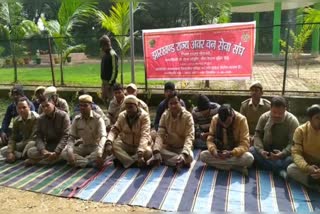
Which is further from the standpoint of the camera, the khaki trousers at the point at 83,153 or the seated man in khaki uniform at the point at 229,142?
the khaki trousers at the point at 83,153

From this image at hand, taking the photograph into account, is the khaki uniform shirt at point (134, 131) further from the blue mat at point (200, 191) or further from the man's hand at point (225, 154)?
the man's hand at point (225, 154)

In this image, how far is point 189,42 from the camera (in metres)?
7.09

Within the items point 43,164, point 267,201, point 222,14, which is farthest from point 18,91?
point 222,14

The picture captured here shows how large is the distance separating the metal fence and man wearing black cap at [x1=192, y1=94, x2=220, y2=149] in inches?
82.8

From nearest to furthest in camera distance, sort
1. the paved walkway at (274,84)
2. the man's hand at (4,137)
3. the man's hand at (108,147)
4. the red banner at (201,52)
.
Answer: the man's hand at (108,147) → the man's hand at (4,137) → the red banner at (201,52) → the paved walkway at (274,84)

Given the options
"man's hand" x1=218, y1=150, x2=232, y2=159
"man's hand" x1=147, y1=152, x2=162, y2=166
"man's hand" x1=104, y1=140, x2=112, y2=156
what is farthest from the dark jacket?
"man's hand" x1=218, y1=150, x2=232, y2=159

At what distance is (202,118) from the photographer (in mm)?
5461

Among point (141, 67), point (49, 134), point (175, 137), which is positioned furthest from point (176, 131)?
point (141, 67)

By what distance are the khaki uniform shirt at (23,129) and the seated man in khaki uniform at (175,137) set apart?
5.89ft

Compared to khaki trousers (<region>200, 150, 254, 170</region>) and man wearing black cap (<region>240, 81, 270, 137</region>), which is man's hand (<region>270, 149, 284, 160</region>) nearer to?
khaki trousers (<region>200, 150, 254, 170</region>)

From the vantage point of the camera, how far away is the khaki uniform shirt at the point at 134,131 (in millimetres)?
4766

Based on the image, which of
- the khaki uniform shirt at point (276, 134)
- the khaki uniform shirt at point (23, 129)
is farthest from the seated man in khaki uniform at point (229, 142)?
the khaki uniform shirt at point (23, 129)

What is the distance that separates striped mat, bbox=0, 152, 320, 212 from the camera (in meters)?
3.60

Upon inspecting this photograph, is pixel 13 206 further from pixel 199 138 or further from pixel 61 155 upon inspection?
pixel 199 138
